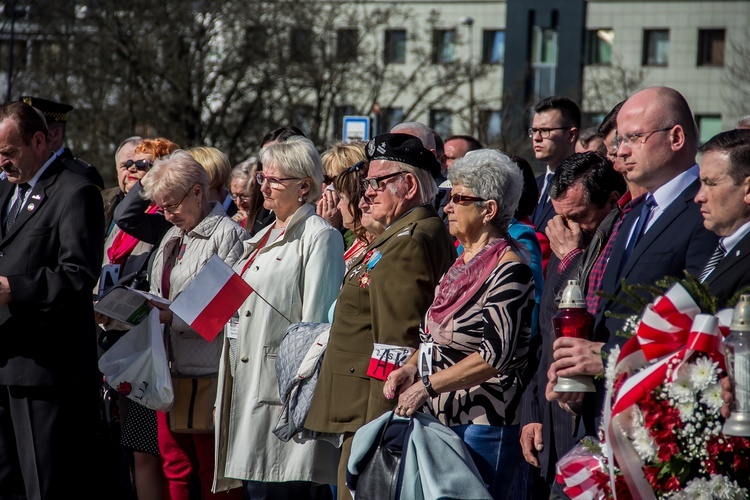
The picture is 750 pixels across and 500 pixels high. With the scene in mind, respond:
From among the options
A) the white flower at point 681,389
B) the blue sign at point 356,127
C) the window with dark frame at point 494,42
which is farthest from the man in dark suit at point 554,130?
the window with dark frame at point 494,42

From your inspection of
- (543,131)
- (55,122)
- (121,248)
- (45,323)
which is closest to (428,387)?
(45,323)

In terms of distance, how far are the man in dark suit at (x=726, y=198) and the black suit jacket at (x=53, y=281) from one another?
3.41 m

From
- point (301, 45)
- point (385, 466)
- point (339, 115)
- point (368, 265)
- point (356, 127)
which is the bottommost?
point (385, 466)

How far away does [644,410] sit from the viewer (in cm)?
298

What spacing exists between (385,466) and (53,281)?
2326mm

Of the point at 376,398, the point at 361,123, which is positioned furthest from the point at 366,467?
the point at 361,123

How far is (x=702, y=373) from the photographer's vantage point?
2861mm

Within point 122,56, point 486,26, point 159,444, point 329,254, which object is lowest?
point 159,444

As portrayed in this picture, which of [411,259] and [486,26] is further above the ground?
[486,26]

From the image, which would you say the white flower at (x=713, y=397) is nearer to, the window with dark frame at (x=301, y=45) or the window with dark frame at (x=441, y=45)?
the window with dark frame at (x=301, y=45)

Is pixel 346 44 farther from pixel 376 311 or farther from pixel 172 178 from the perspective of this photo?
pixel 376 311

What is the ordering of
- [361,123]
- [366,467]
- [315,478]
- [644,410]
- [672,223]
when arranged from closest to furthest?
[644,410]
[672,223]
[366,467]
[315,478]
[361,123]

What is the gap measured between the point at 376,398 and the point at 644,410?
68.0 inches

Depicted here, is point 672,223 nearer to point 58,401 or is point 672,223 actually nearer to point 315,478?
point 315,478
